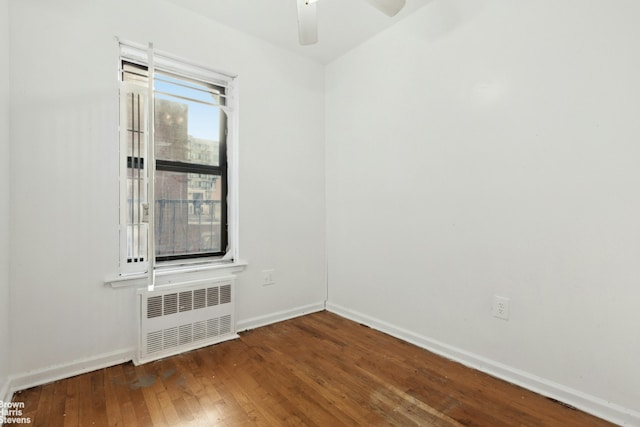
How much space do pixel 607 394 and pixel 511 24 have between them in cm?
219

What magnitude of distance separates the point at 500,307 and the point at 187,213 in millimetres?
2458

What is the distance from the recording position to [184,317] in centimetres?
231

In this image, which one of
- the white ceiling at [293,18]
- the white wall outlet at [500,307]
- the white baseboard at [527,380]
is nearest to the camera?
the white baseboard at [527,380]

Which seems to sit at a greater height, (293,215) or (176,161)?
(176,161)

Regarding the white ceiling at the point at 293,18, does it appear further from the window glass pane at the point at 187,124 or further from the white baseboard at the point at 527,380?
the white baseboard at the point at 527,380

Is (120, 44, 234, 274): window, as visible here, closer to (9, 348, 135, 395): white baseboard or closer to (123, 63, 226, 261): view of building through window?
(123, 63, 226, 261): view of building through window

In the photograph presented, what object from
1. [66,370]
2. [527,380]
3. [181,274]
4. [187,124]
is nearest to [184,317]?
[181,274]

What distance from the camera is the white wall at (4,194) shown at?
64.6 inches

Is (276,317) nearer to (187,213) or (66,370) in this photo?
(187,213)

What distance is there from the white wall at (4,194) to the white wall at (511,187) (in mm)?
2452

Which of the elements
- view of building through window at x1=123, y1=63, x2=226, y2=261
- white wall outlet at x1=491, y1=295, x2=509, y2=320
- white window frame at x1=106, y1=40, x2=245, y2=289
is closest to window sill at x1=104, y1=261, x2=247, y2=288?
white window frame at x1=106, y1=40, x2=245, y2=289

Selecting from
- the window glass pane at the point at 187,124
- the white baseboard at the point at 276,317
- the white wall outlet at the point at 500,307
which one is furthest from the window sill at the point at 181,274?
the white wall outlet at the point at 500,307

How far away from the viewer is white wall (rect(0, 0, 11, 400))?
5.39 feet

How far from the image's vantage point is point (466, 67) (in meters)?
2.14
